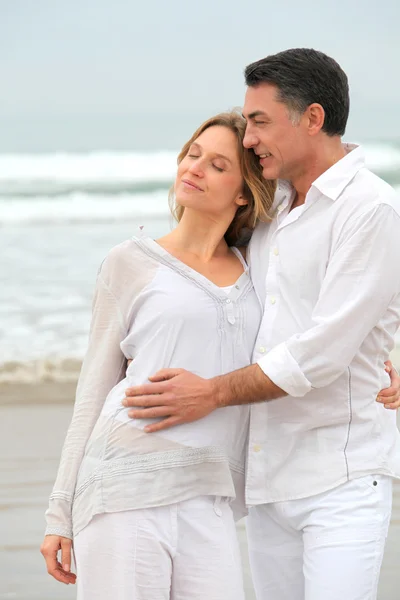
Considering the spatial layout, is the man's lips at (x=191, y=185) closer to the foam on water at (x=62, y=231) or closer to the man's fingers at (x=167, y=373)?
the man's fingers at (x=167, y=373)

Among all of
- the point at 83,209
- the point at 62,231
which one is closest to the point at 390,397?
the point at 62,231

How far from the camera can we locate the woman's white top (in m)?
2.23

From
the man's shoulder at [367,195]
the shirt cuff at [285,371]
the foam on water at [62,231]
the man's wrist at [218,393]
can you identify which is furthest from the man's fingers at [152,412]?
the foam on water at [62,231]

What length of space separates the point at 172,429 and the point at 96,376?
24cm

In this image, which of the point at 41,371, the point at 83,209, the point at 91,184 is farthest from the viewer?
the point at 91,184

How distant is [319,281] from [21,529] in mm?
2283

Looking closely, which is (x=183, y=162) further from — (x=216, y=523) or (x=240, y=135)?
(x=216, y=523)

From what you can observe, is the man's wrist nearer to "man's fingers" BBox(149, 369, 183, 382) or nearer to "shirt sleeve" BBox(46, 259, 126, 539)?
"man's fingers" BBox(149, 369, 183, 382)

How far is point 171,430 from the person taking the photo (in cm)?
227

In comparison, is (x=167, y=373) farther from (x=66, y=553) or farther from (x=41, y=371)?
(x=41, y=371)

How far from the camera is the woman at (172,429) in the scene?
86.5 inches

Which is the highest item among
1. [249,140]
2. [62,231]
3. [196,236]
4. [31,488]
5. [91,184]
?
[249,140]

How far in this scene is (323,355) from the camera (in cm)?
221

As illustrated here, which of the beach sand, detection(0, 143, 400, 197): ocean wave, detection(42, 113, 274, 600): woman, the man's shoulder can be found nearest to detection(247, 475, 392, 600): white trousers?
detection(42, 113, 274, 600): woman
